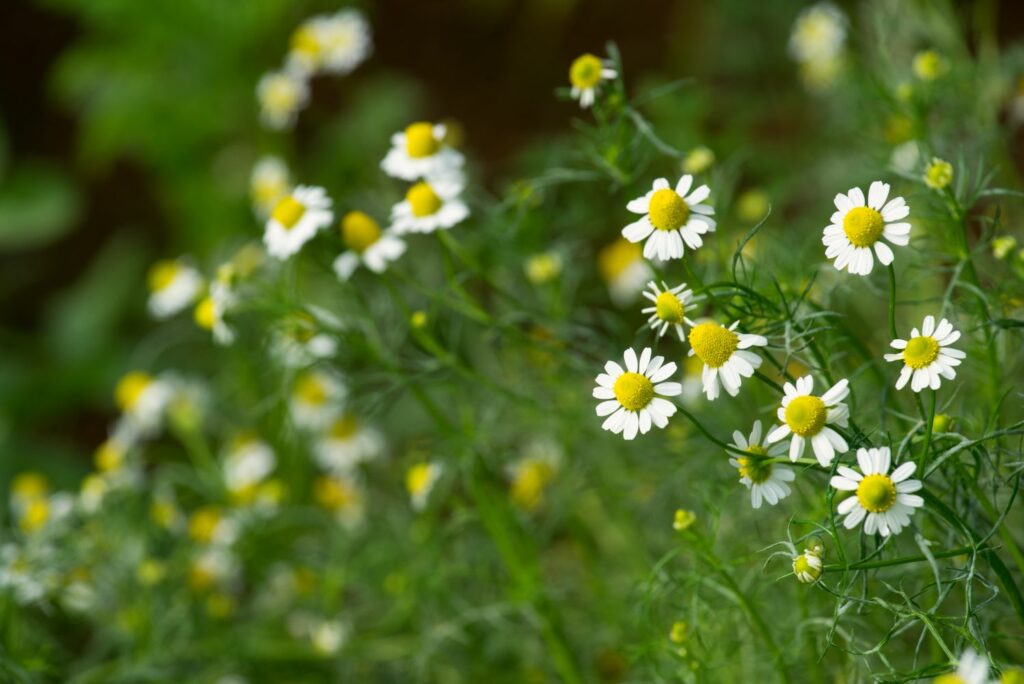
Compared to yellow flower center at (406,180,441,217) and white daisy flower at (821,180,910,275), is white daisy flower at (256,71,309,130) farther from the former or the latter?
white daisy flower at (821,180,910,275)

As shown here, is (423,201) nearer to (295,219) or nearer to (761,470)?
(295,219)

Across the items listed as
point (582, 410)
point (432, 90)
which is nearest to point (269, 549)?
point (582, 410)

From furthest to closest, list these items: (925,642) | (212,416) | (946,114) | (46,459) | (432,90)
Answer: (432,90)
(46,459)
(212,416)
(946,114)
(925,642)

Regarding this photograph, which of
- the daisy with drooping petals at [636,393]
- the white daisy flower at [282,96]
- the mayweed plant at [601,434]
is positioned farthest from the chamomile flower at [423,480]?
the white daisy flower at [282,96]

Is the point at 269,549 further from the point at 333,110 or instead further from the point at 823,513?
the point at 333,110

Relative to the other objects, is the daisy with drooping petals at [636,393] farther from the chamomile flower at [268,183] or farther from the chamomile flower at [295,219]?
the chamomile flower at [268,183]

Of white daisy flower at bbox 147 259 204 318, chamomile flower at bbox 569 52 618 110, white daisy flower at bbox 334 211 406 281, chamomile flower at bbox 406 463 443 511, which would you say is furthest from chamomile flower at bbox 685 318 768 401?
white daisy flower at bbox 147 259 204 318
